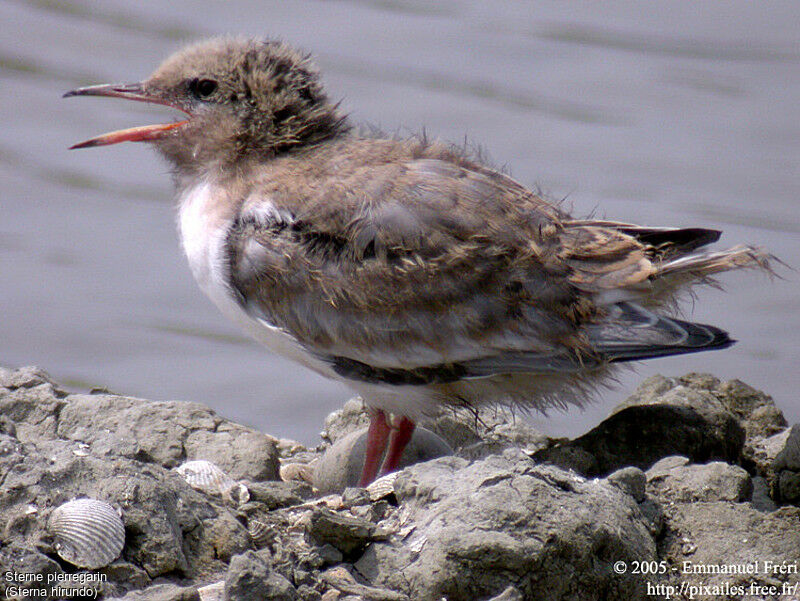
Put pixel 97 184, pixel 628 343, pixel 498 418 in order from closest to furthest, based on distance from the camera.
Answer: pixel 628 343, pixel 498 418, pixel 97 184

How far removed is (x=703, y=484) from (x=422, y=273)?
142cm

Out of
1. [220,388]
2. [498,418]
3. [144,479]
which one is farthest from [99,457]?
Answer: [220,388]

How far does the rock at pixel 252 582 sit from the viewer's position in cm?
399

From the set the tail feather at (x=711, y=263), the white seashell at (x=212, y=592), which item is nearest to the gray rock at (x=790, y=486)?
the tail feather at (x=711, y=263)

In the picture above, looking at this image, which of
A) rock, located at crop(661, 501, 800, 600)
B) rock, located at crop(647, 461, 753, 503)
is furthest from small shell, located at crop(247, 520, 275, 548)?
Answer: rock, located at crop(647, 461, 753, 503)

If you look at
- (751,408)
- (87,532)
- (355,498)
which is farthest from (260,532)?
(751,408)

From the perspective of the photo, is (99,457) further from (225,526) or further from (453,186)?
(453,186)

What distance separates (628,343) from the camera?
570 cm

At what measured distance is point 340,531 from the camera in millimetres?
4430

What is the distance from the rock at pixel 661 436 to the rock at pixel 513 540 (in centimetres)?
118

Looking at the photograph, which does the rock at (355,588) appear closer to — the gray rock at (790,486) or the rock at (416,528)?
the rock at (416,528)

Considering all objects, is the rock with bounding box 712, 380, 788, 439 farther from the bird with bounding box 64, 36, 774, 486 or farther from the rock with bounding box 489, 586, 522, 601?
the rock with bounding box 489, 586, 522, 601

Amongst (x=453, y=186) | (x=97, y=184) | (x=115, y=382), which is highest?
(x=453, y=186)

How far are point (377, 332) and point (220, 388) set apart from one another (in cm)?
383
